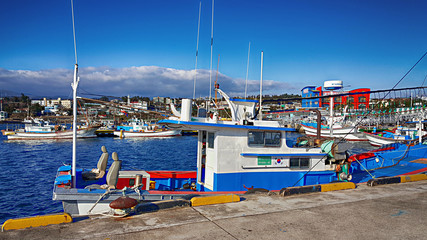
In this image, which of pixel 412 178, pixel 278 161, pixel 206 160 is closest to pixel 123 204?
pixel 206 160

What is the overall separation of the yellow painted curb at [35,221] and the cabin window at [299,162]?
9.16 m

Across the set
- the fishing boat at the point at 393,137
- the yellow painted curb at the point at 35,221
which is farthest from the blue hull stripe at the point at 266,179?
the fishing boat at the point at 393,137

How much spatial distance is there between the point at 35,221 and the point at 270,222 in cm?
581

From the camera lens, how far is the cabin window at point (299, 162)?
13018 mm

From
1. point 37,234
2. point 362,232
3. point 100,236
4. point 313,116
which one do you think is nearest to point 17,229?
point 37,234

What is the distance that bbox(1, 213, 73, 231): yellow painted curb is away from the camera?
22.3 feet

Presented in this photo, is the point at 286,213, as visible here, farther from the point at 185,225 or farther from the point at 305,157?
the point at 305,157

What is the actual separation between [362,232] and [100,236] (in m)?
6.13

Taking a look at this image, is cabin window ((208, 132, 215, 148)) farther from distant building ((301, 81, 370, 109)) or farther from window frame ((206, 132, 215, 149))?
distant building ((301, 81, 370, 109))

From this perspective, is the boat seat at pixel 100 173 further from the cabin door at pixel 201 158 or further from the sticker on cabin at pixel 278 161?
the sticker on cabin at pixel 278 161

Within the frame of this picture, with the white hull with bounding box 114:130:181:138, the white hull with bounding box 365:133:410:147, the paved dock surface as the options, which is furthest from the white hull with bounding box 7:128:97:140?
the paved dock surface

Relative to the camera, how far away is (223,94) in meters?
12.7

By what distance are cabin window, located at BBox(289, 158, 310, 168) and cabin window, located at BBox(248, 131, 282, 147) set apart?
41.0 inches

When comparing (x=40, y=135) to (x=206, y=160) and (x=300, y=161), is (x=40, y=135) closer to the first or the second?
(x=206, y=160)
